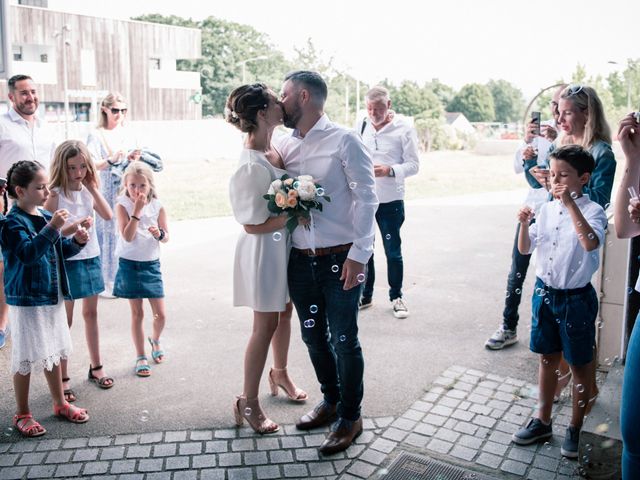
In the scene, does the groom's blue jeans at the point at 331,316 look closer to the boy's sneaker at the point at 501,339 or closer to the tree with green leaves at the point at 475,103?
the boy's sneaker at the point at 501,339

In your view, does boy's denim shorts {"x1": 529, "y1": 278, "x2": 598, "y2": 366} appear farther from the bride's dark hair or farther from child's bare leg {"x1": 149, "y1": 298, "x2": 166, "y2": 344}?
child's bare leg {"x1": 149, "y1": 298, "x2": 166, "y2": 344}

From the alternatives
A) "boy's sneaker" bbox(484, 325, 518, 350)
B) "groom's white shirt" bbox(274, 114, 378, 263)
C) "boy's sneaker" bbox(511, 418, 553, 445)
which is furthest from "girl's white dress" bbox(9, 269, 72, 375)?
"boy's sneaker" bbox(484, 325, 518, 350)

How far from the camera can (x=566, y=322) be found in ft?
11.8

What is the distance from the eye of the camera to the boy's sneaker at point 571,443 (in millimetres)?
3645

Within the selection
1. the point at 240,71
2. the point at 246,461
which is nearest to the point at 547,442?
the point at 246,461

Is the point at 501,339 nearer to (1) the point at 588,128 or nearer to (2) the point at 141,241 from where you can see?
(1) the point at 588,128

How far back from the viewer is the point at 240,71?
1734 cm

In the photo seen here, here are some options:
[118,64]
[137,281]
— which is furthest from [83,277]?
[118,64]

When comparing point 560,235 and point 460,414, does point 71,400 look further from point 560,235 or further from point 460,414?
point 560,235

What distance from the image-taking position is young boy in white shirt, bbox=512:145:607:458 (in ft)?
11.6

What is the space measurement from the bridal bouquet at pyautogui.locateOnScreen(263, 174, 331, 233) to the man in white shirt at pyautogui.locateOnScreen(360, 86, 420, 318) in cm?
284

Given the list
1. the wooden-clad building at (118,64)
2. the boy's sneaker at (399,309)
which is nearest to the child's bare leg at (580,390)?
the boy's sneaker at (399,309)

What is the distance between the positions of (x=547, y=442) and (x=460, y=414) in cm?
58

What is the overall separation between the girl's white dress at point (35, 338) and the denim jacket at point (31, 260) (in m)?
0.06
